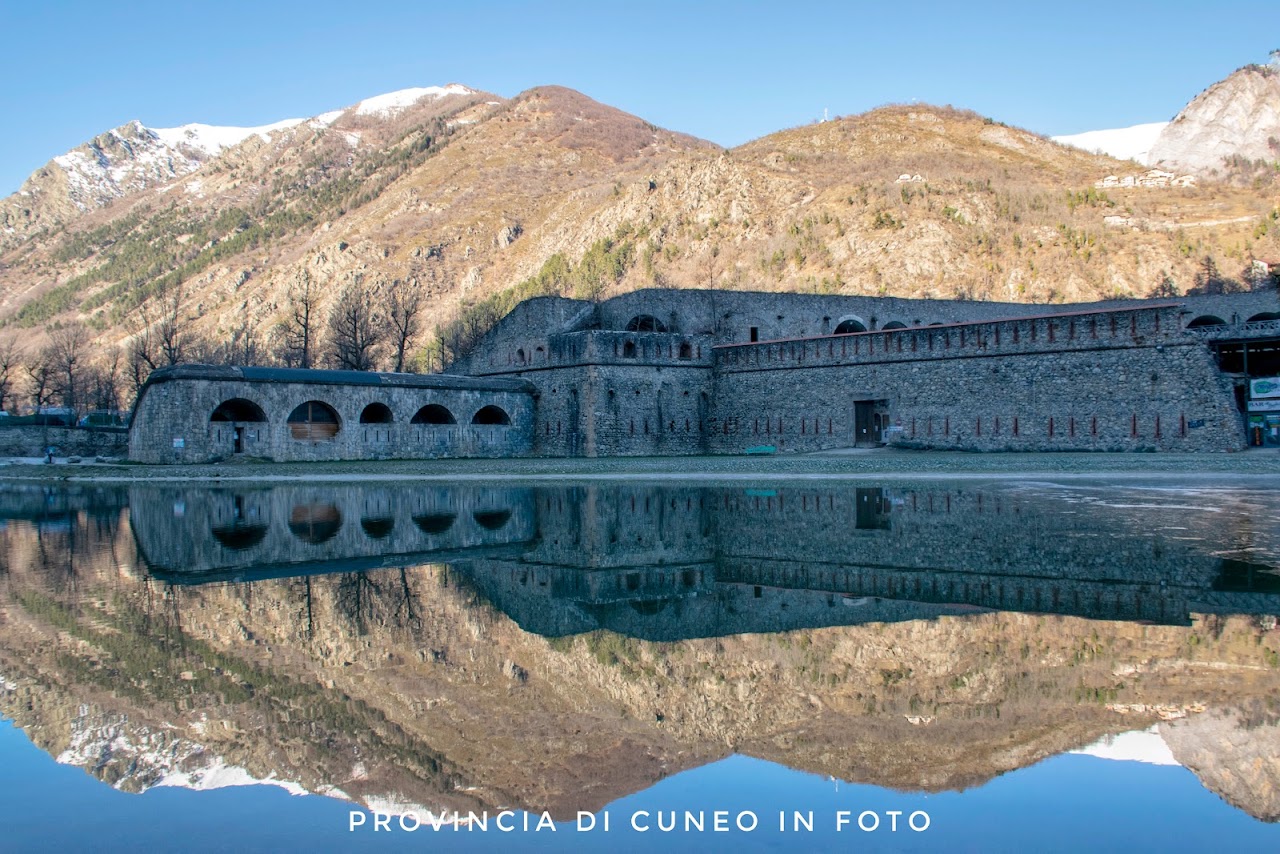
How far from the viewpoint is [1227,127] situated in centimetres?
10219

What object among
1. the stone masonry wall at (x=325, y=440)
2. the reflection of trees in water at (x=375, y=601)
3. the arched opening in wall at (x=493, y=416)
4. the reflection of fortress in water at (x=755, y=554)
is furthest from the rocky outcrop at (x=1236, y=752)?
the arched opening in wall at (x=493, y=416)

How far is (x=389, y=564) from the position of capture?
12.9 meters

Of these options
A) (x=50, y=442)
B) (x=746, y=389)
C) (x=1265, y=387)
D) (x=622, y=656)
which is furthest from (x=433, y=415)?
(x=622, y=656)

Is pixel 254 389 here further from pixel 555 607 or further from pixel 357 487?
pixel 555 607

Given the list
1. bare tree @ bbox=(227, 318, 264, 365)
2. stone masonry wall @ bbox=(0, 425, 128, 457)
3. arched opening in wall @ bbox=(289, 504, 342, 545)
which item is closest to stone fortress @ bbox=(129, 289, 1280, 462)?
stone masonry wall @ bbox=(0, 425, 128, 457)

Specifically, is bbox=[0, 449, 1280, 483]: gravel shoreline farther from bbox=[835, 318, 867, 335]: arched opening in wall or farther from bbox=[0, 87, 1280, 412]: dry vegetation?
bbox=[0, 87, 1280, 412]: dry vegetation

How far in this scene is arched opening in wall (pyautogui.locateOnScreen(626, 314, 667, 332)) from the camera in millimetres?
44875

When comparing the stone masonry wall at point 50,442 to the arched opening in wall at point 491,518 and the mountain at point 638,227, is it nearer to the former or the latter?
the arched opening in wall at point 491,518

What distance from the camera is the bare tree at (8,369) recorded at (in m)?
72.8

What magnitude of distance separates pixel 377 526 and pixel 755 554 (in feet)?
25.1

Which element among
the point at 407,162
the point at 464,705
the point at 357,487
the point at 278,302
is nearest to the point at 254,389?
the point at 357,487

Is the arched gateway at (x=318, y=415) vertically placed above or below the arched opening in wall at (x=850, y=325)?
A: below

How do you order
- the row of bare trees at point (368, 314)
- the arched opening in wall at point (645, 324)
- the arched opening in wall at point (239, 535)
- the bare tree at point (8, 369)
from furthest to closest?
1. the row of bare trees at point (368, 314)
2. the bare tree at point (8, 369)
3. the arched opening in wall at point (645, 324)
4. the arched opening in wall at point (239, 535)

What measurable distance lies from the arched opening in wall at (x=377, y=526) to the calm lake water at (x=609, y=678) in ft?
4.89
